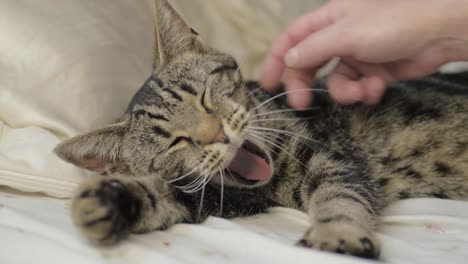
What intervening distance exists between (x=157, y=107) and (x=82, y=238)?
16.9 inches

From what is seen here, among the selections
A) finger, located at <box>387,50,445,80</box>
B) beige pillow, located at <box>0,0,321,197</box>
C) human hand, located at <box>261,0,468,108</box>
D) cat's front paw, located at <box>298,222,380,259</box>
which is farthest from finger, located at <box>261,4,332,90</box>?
cat's front paw, located at <box>298,222,380,259</box>

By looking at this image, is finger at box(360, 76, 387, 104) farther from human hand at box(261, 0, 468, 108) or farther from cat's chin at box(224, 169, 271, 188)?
cat's chin at box(224, 169, 271, 188)

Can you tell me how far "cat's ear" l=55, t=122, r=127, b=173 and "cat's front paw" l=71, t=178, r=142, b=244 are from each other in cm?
22

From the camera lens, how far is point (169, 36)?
1257mm

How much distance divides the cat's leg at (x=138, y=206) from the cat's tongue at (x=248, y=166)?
0.05m

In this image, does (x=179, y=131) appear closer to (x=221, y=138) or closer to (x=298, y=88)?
(x=221, y=138)

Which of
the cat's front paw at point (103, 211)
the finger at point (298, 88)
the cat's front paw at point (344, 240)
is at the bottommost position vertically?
the cat's front paw at point (103, 211)

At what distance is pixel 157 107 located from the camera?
1161mm

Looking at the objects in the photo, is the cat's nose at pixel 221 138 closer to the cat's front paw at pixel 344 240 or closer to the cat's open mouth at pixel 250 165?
the cat's open mouth at pixel 250 165

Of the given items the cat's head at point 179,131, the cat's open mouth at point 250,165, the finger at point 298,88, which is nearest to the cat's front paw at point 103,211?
the cat's head at point 179,131

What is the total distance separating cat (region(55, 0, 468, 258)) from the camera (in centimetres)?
104

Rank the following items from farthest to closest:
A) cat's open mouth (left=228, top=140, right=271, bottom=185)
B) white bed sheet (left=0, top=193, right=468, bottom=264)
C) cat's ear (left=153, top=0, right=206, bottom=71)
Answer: cat's ear (left=153, top=0, right=206, bottom=71)
cat's open mouth (left=228, top=140, right=271, bottom=185)
white bed sheet (left=0, top=193, right=468, bottom=264)

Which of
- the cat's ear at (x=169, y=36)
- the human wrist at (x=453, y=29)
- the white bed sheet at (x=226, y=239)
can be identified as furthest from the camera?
the cat's ear at (x=169, y=36)

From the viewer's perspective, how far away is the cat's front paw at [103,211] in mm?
794
